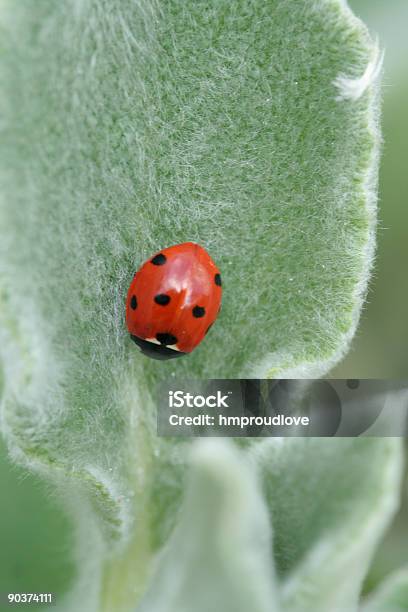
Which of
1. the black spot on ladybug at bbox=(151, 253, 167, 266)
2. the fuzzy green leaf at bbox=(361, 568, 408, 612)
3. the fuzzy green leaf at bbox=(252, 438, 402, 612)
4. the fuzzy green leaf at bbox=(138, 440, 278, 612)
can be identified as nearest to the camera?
the fuzzy green leaf at bbox=(138, 440, 278, 612)

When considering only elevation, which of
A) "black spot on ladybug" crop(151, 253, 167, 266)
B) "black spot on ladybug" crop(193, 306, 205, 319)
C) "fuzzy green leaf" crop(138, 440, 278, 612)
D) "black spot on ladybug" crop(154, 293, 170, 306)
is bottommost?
"fuzzy green leaf" crop(138, 440, 278, 612)

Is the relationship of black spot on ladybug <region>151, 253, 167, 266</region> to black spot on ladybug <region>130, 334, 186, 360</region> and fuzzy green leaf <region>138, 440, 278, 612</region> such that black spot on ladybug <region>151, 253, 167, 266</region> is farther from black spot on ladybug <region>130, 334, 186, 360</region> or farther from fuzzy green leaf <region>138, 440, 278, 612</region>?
fuzzy green leaf <region>138, 440, 278, 612</region>

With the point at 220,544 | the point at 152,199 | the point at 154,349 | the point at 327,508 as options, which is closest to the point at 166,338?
the point at 154,349

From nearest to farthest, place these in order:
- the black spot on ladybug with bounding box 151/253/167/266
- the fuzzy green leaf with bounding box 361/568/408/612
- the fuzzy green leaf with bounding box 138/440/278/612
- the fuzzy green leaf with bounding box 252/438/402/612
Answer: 1. the fuzzy green leaf with bounding box 138/440/278/612
2. the fuzzy green leaf with bounding box 252/438/402/612
3. the fuzzy green leaf with bounding box 361/568/408/612
4. the black spot on ladybug with bounding box 151/253/167/266

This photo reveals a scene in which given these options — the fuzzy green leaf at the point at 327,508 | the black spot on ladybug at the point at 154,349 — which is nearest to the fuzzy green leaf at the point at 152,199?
the black spot on ladybug at the point at 154,349

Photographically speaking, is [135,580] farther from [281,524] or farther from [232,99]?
[232,99]

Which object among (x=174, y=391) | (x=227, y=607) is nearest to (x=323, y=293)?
(x=174, y=391)

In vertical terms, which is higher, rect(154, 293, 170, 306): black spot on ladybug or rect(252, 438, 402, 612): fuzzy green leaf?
rect(154, 293, 170, 306): black spot on ladybug

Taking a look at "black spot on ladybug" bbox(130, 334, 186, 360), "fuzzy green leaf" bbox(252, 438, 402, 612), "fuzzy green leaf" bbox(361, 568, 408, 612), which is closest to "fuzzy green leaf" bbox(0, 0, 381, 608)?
"black spot on ladybug" bbox(130, 334, 186, 360)
